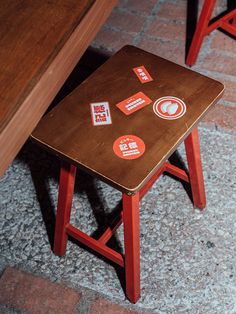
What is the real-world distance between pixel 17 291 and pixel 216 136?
106 cm

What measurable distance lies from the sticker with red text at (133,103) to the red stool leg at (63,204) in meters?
0.23

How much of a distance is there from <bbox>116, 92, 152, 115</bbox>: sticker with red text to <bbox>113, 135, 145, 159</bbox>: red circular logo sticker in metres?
0.10

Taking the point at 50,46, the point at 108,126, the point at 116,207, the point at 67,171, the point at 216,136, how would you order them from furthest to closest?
the point at 216,136, the point at 116,207, the point at 67,171, the point at 108,126, the point at 50,46

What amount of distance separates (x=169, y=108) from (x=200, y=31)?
3.51ft

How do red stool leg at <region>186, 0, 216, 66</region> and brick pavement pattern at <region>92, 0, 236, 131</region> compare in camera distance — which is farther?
brick pavement pattern at <region>92, 0, 236, 131</region>

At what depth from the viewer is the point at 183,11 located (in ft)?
9.07

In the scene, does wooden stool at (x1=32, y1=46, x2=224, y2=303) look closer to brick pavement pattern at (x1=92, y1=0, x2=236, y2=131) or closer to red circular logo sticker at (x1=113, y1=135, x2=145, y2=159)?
red circular logo sticker at (x1=113, y1=135, x2=145, y2=159)

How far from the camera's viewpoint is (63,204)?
157 centimetres

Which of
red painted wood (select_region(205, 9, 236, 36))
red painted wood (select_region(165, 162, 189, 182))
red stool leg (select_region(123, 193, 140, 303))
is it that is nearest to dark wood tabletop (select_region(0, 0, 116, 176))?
red stool leg (select_region(123, 193, 140, 303))

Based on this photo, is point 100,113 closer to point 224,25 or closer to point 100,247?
point 100,247

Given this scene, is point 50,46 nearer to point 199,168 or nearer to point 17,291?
point 199,168

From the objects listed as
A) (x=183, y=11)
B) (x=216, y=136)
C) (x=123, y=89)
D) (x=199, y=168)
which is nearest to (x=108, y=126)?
(x=123, y=89)

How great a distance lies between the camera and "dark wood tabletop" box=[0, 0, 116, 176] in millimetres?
1144

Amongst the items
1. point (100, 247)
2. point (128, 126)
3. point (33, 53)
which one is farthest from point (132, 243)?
point (33, 53)
